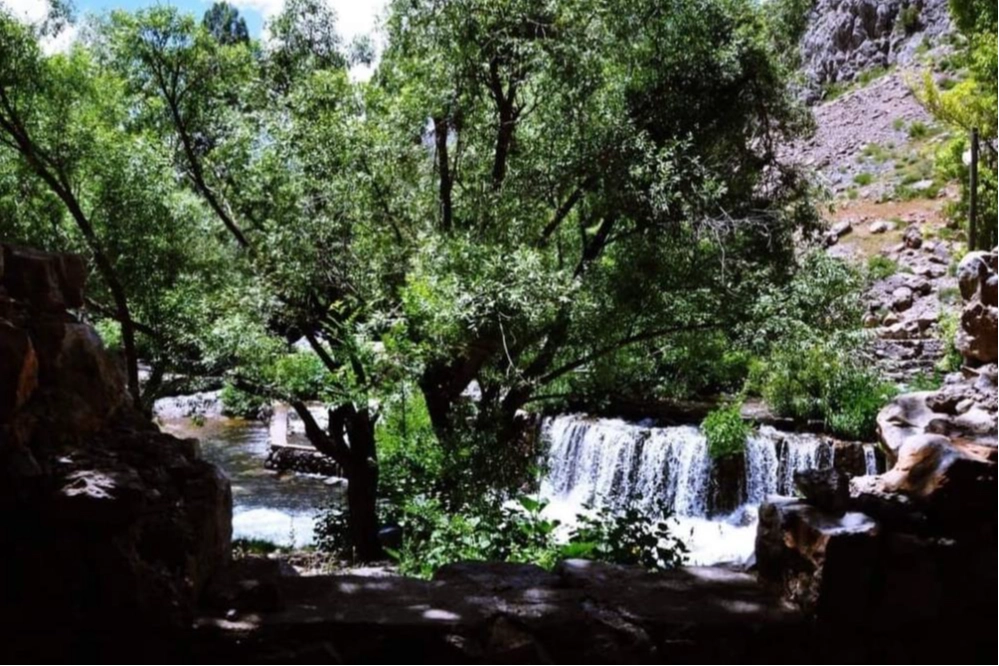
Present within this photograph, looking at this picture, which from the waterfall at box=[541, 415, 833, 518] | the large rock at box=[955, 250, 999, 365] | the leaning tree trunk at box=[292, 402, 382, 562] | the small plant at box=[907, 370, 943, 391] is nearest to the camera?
the large rock at box=[955, 250, 999, 365]

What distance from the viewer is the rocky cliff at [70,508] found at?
7.52 ft

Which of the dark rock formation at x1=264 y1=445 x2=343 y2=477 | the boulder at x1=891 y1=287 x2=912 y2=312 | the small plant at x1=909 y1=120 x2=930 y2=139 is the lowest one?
→ the dark rock formation at x1=264 y1=445 x2=343 y2=477

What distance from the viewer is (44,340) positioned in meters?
2.47

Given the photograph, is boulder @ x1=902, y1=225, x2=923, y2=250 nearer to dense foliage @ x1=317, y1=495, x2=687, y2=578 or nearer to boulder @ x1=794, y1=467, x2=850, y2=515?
dense foliage @ x1=317, y1=495, x2=687, y2=578

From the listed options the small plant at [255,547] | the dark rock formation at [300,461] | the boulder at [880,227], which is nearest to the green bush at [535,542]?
the small plant at [255,547]

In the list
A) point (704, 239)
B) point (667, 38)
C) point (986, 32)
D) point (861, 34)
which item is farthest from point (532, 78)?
point (861, 34)

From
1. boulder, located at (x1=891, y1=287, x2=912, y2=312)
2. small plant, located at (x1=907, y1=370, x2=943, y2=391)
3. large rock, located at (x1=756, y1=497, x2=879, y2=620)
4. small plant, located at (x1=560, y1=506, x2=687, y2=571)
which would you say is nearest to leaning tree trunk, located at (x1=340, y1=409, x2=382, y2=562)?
small plant, located at (x1=560, y1=506, x2=687, y2=571)

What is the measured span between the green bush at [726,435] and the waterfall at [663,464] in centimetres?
13

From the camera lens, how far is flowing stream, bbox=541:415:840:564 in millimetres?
9742

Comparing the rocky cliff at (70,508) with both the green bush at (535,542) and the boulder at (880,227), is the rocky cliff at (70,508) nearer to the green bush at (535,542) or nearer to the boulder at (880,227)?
the green bush at (535,542)

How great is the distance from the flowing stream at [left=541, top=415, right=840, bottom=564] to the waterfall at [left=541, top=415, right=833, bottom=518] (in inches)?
0.4

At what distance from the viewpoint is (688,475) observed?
10.2m

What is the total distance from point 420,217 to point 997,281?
4.83 m

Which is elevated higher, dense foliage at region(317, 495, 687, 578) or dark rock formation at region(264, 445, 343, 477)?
dense foliage at region(317, 495, 687, 578)
